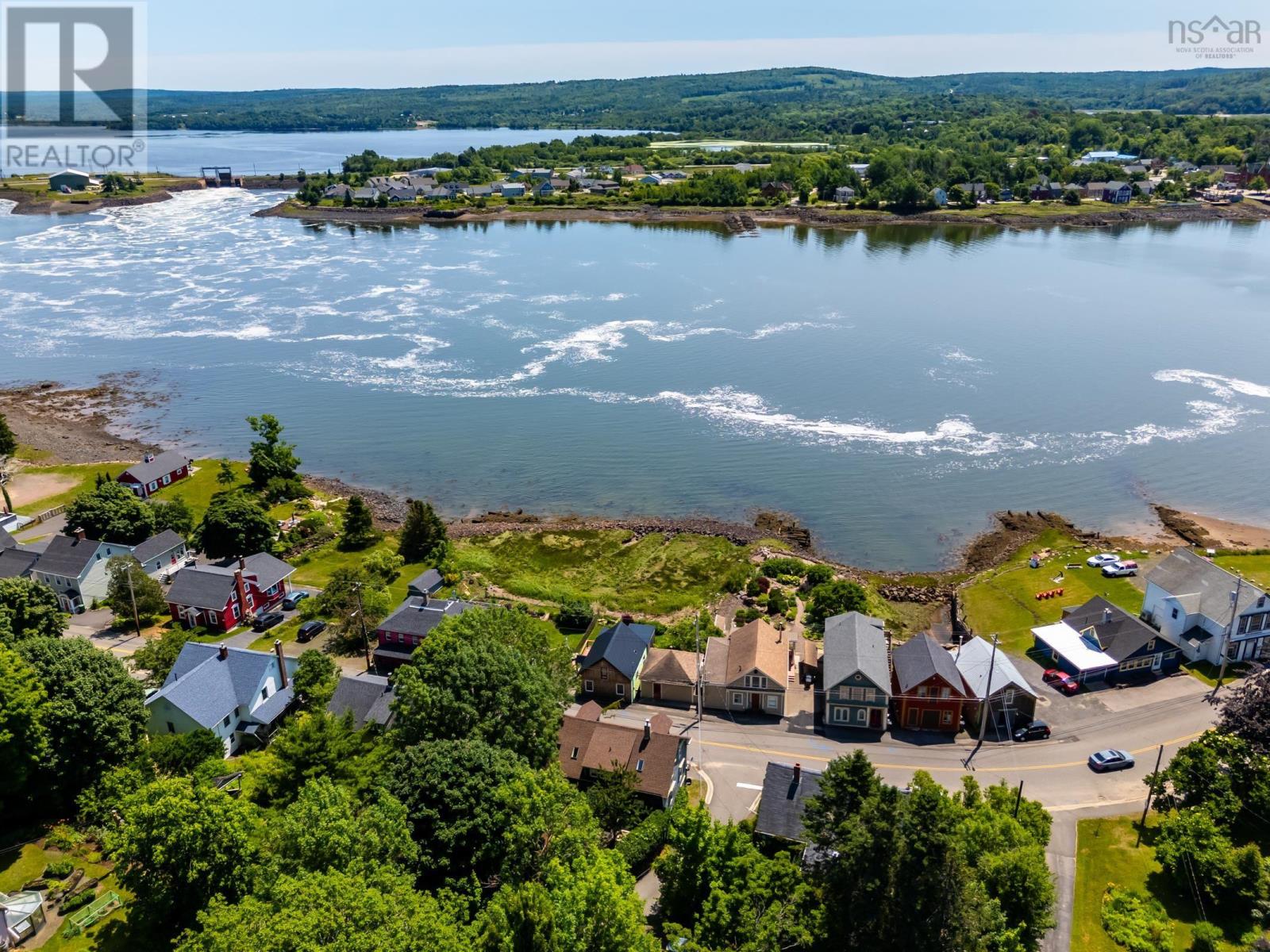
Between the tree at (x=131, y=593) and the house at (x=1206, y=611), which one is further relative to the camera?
the tree at (x=131, y=593)

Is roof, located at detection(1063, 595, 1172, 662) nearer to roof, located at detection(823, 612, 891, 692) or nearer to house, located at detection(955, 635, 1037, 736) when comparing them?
house, located at detection(955, 635, 1037, 736)

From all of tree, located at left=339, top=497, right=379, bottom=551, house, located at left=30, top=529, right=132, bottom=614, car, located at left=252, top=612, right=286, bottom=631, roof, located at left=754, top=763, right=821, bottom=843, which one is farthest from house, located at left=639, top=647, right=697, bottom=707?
house, located at left=30, top=529, right=132, bottom=614

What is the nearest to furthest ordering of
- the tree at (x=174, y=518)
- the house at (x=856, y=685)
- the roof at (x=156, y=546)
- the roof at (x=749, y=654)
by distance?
the house at (x=856, y=685), the roof at (x=749, y=654), the roof at (x=156, y=546), the tree at (x=174, y=518)

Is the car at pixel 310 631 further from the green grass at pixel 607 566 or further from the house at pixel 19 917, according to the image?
the house at pixel 19 917

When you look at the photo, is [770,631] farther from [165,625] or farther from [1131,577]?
[165,625]

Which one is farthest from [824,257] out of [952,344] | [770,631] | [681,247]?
[770,631]

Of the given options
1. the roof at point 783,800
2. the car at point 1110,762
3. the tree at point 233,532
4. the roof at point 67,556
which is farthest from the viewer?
the tree at point 233,532

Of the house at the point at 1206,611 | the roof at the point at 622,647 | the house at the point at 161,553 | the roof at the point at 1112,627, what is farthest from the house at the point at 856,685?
the house at the point at 161,553
